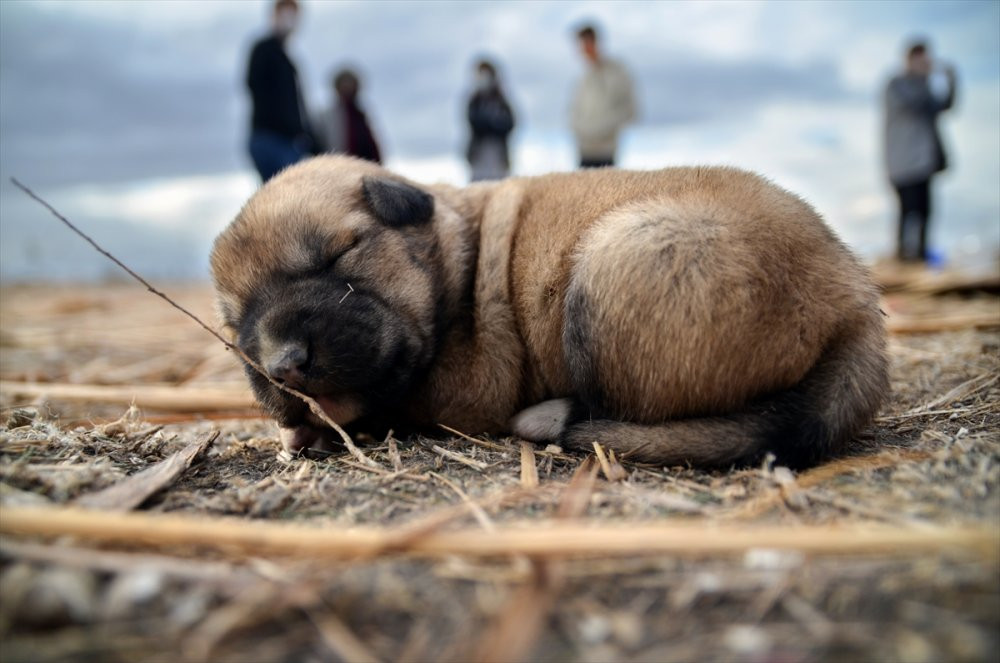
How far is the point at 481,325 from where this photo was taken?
11.2ft

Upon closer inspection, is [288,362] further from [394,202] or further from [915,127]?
[915,127]

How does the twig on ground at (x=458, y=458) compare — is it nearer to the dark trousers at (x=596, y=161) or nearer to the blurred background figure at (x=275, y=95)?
the blurred background figure at (x=275, y=95)

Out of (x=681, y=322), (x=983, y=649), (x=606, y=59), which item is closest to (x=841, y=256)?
(x=681, y=322)

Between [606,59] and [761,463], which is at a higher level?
[606,59]

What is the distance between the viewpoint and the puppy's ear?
10.8 ft

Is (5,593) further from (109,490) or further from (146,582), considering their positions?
(109,490)

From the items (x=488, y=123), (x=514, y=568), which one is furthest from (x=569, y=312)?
(x=488, y=123)

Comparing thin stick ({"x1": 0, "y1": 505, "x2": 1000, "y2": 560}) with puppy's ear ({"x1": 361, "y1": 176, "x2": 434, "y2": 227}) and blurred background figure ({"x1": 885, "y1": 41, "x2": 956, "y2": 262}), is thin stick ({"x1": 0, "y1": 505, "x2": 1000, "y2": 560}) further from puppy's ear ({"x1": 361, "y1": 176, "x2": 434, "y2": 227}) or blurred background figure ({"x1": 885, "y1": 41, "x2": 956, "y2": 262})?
blurred background figure ({"x1": 885, "y1": 41, "x2": 956, "y2": 262})

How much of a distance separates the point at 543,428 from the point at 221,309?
1.62m

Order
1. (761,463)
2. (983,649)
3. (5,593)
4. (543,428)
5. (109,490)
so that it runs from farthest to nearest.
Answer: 1. (543,428)
2. (761,463)
3. (109,490)
4. (5,593)
5. (983,649)

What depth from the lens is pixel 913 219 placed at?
10.8 meters

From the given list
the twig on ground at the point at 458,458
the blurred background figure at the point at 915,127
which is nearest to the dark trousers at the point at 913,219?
the blurred background figure at the point at 915,127

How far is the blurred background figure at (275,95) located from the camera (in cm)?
724

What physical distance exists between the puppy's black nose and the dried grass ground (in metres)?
0.40
